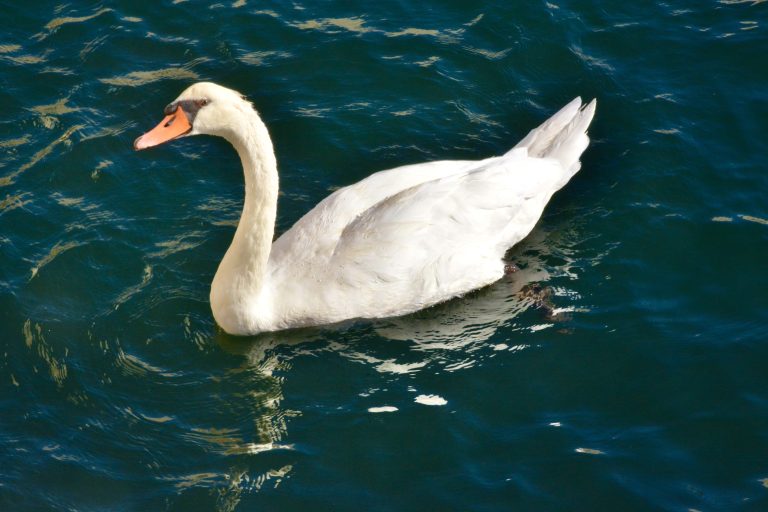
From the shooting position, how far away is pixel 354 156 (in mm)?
11781

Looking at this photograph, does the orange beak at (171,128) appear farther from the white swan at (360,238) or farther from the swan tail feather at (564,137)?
the swan tail feather at (564,137)

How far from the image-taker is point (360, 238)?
389 inches

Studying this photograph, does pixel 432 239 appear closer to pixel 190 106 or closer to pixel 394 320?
pixel 394 320

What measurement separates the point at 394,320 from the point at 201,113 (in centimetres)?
251

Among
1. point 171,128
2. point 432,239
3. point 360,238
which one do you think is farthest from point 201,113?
point 432,239

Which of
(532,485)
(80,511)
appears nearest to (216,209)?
(80,511)

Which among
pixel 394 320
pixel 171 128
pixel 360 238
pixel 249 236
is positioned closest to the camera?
pixel 171 128

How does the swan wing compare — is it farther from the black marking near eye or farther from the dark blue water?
the black marking near eye

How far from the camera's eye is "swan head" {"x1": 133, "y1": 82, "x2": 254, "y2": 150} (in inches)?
360

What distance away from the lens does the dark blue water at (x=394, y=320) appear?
8633 millimetres

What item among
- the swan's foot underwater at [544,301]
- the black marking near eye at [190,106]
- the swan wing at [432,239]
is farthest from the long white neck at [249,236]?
the swan's foot underwater at [544,301]

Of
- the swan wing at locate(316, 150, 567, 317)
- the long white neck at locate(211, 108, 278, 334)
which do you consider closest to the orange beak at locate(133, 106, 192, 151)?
the long white neck at locate(211, 108, 278, 334)

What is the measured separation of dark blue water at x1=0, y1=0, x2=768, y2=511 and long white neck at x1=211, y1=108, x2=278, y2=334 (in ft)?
1.25

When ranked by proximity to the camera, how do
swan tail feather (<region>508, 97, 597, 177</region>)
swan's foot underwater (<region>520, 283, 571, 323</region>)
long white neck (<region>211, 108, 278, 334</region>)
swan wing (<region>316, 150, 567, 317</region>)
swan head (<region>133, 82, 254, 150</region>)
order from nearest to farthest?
swan head (<region>133, 82, 254, 150</region>)
long white neck (<region>211, 108, 278, 334</region>)
swan wing (<region>316, 150, 567, 317</region>)
swan's foot underwater (<region>520, 283, 571, 323</region>)
swan tail feather (<region>508, 97, 597, 177</region>)
